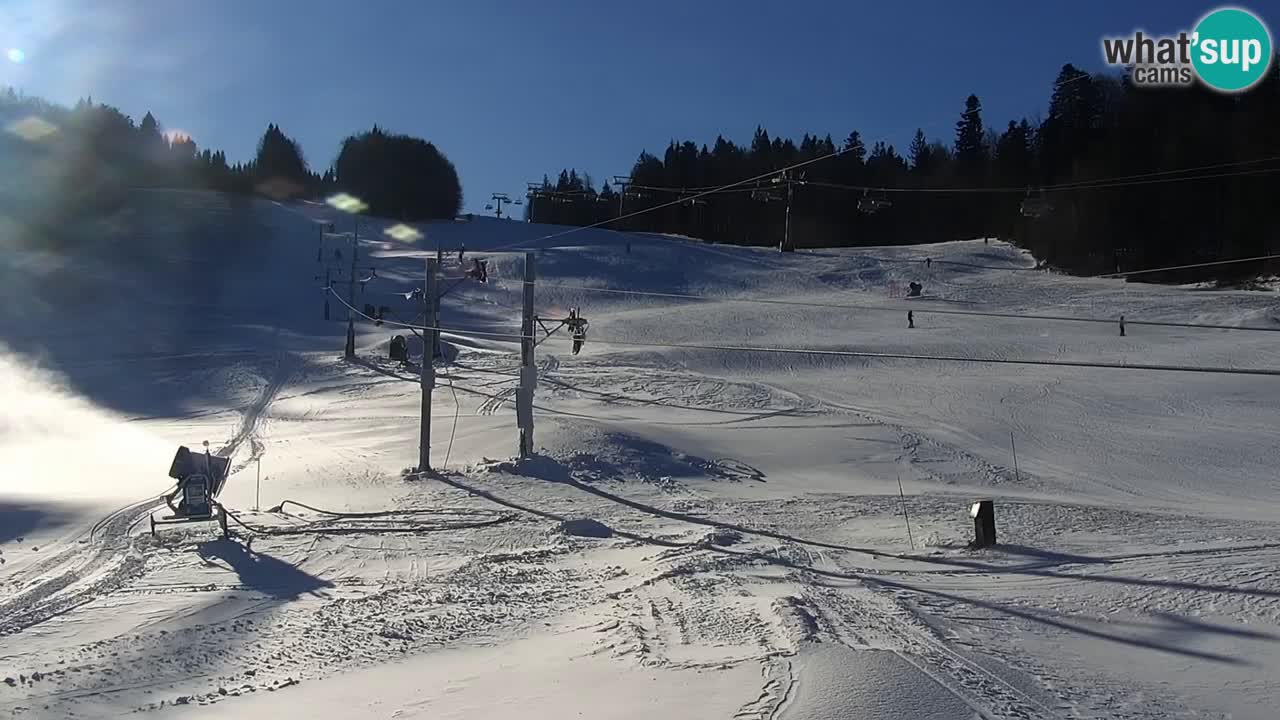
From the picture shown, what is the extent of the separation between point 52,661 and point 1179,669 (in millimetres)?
11037

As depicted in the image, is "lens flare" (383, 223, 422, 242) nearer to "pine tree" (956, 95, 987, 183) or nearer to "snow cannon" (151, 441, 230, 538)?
"pine tree" (956, 95, 987, 183)

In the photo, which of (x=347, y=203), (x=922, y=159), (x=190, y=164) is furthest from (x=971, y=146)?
(x=190, y=164)

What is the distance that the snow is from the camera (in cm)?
954

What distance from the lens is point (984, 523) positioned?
15.3 m

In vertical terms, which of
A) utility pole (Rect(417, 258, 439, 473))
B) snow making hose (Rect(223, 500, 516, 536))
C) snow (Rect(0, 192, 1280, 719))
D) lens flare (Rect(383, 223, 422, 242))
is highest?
lens flare (Rect(383, 223, 422, 242))

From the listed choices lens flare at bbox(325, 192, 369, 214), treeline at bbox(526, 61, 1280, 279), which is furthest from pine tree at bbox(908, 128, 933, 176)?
lens flare at bbox(325, 192, 369, 214)

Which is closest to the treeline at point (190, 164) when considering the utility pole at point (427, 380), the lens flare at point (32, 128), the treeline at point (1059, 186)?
the lens flare at point (32, 128)

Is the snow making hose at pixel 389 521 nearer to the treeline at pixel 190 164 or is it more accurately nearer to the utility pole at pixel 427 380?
the utility pole at pixel 427 380

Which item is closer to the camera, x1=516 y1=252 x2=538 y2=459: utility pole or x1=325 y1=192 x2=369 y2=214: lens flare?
x1=516 y1=252 x2=538 y2=459: utility pole

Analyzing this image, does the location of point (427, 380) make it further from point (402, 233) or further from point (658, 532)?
point (402, 233)

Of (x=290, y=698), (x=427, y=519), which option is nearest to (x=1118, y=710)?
(x=290, y=698)

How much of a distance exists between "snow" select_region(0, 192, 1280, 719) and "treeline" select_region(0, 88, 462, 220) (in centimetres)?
7260

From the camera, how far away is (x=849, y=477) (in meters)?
22.7

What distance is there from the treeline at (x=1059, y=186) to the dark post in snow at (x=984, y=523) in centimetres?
1704
